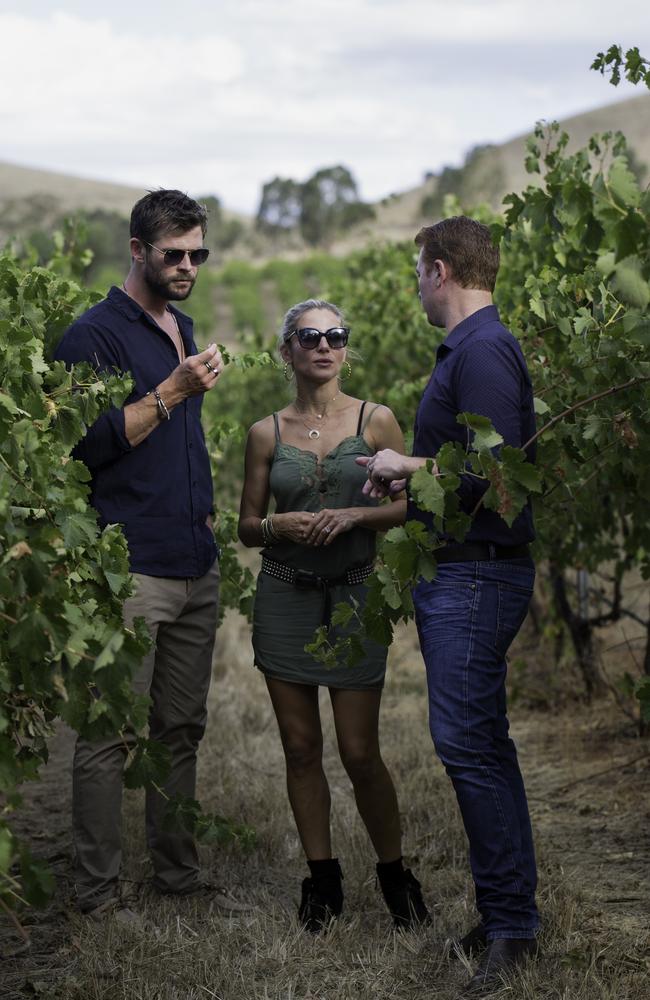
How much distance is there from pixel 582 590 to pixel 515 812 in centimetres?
385

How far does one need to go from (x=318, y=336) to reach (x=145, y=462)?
24.8 inches

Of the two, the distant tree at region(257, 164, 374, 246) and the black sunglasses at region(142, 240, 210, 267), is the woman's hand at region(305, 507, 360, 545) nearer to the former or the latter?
the black sunglasses at region(142, 240, 210, 267)

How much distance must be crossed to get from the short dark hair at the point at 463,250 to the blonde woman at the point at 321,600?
0.61 metres

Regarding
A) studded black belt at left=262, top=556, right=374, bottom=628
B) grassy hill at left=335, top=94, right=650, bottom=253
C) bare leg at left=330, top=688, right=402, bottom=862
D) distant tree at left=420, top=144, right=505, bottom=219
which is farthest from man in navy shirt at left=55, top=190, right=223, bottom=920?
grassy hill at left=335, top=94, right=650, bottom=253

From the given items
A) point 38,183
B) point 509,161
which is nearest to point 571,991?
point 509,161

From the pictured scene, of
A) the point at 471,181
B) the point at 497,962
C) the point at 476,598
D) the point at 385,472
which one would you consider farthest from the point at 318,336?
the point at 471,181

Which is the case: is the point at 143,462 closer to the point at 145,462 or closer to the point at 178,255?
the point at 145,462

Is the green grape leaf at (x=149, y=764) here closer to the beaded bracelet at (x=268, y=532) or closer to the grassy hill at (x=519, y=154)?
the beaded bracelet at (x=268, y=532)

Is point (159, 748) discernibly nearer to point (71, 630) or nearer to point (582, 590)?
point (71, 630)

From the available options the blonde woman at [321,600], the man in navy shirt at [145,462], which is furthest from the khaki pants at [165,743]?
the blonde woman at [321,600]

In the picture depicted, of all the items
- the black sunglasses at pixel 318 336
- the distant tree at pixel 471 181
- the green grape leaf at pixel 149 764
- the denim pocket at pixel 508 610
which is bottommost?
the green grape leaf at pixel 149 764

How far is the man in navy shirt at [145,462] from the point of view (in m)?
3.83

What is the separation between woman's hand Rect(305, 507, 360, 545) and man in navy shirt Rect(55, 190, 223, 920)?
44cm

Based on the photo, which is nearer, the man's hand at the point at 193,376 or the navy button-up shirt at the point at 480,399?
the navy button-up shirt at the point at 480,399
